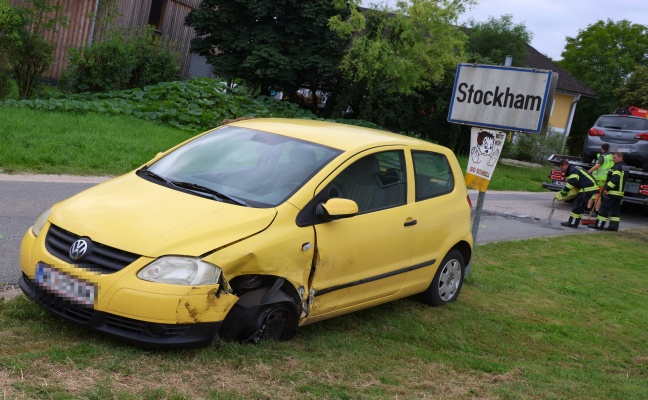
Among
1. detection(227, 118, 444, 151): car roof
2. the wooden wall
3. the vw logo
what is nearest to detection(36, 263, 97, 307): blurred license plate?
the vw logo

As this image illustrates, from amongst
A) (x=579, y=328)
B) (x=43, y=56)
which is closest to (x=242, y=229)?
(x=579, y=328)

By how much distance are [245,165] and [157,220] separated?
1.16 m

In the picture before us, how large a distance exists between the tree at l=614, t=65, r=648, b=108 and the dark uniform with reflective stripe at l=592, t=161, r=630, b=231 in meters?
34.9

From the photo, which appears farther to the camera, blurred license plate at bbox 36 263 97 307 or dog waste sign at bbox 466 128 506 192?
dog waste sign at bbox 466 128 506 192

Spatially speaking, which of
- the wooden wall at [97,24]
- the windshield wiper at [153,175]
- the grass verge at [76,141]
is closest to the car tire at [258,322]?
the windshield wiper at [153,175]

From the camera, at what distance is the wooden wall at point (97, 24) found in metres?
25.9

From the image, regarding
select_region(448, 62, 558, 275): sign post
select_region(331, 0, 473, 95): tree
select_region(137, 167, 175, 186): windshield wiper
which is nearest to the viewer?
select_region(137, 167, 175, 186): windshield wiper

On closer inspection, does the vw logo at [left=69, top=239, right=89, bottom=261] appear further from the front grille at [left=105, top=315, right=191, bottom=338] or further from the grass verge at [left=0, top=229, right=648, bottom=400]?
the grass verge at [left=0, top=229, right=648, bottom=400]

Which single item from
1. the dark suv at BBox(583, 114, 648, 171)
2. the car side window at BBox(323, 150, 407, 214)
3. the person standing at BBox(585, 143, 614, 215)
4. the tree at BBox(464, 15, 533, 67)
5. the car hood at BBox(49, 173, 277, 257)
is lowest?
the car hood at BBox(49, 173, 277, 257)

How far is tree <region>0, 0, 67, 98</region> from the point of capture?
18.2m

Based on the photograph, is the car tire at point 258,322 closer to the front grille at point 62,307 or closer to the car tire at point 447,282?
the front grille at point 62,307

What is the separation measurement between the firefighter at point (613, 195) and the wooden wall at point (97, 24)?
1464cm

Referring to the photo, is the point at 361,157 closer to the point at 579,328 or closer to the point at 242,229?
the point at 242,229

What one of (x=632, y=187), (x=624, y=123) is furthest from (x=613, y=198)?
(x=624, y=123)
